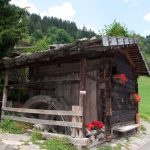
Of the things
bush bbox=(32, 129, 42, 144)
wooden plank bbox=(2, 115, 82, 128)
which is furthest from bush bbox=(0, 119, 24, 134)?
bush bbox=(32, 129, 42, 144)

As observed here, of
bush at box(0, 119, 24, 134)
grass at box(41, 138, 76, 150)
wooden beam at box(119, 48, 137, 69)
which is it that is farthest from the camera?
wooden beam at box(119, 48, 137, 69)

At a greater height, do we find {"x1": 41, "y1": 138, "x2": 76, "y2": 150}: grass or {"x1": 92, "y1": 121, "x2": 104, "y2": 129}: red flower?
{"x1": 92, "y1": 121, "x2": 104, "y2": 129}: red flower

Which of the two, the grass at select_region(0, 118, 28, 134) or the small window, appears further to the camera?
the small window

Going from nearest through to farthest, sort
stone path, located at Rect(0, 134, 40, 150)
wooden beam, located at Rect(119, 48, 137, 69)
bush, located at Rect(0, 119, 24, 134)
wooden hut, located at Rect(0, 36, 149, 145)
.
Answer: stone path, located at Rect(0, 134, 40, 150) → wooden hut, located at Rect(0, 36, 149, 145) → bush, located at Rect(0, 119, 24, 134) → wooden beam, located at Rect(119, 48, 137, 69)

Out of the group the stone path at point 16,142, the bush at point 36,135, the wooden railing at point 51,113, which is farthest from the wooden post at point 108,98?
the stone path at point 16,142

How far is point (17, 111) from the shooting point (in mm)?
11836

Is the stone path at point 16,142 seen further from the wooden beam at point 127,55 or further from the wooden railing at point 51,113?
the wooden beam at point 127,55

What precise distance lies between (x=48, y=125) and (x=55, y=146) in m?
2.12

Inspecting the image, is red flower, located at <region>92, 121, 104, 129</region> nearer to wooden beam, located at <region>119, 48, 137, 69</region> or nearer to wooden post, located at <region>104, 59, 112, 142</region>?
wooden post, located at <region>104, 59, 112, 142</region>

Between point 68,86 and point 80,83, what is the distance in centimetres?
235

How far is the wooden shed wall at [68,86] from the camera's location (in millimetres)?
11734

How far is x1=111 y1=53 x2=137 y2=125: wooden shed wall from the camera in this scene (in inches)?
489

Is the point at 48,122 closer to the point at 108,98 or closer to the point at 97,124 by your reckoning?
the point at 97,124

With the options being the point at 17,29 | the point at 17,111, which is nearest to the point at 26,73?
the point at 17,29
